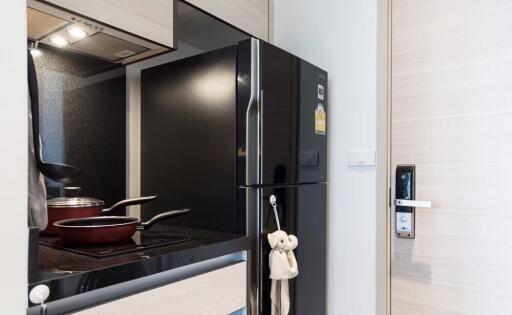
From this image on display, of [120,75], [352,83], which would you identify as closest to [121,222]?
[120,75]

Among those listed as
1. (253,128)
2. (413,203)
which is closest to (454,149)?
(413,203)

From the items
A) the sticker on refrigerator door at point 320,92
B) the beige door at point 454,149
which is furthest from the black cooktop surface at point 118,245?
the beige door at point 454,149

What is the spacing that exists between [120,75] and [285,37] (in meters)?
0.91

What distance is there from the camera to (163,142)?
4.70 ft

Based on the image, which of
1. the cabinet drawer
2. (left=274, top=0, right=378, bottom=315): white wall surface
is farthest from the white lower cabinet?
the cabinet drawer

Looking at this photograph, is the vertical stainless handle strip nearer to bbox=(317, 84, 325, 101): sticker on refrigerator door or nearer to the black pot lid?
bbox=(317, 84, 325, 101): sticker on refrigerator door

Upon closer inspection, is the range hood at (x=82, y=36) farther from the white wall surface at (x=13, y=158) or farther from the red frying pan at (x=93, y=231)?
the red frying pan at (x=93, y=231)

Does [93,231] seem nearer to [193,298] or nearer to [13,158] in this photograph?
[193,298]

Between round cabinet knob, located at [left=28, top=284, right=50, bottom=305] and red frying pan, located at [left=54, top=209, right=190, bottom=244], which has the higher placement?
red frying pan, located at [left=54, top=209, right=190, bottom=244]

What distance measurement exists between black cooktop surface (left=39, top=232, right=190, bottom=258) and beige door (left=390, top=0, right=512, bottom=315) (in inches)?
41.1

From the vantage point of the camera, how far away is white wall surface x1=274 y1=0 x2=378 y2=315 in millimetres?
1563

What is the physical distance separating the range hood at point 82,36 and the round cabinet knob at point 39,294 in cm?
78

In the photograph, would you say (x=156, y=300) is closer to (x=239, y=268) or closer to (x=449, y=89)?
(x=239, y=268)

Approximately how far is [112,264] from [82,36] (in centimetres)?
87
